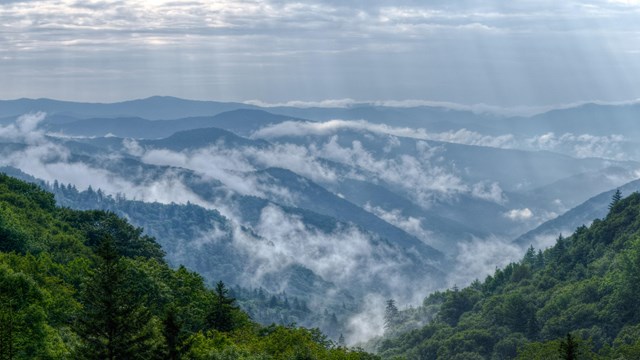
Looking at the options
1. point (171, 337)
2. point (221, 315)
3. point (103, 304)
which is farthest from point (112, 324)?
point (221, 315)

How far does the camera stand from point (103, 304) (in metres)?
44.5

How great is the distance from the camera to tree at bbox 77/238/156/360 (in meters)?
43.8

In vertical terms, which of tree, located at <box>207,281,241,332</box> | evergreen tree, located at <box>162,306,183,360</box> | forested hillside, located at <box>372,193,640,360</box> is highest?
evergreen tree, located at <box>162,306,183,360</box>

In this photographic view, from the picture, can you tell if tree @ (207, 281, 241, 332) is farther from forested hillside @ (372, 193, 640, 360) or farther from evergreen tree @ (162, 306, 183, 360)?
forested hillside @ (372, 193, 640, 360)

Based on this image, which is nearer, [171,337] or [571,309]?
[171,337]

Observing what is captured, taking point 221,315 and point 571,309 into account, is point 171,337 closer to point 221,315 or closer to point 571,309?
point 221,315

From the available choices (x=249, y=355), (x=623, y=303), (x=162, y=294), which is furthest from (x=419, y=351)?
(x=249, y=355)

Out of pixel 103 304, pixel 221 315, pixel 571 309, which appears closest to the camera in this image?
pixel 103 304

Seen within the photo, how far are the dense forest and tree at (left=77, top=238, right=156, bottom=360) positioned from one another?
5 cm

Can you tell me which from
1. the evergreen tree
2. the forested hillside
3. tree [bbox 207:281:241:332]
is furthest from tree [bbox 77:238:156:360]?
the forested hillside

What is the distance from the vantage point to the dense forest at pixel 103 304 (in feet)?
145

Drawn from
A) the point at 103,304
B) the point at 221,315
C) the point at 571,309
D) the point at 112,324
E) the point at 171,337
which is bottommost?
the point at 571,309

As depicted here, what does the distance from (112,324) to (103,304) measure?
47.6 inches

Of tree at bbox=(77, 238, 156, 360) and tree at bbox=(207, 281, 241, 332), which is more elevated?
tree at bbox=(77, 238, 156, 360)
